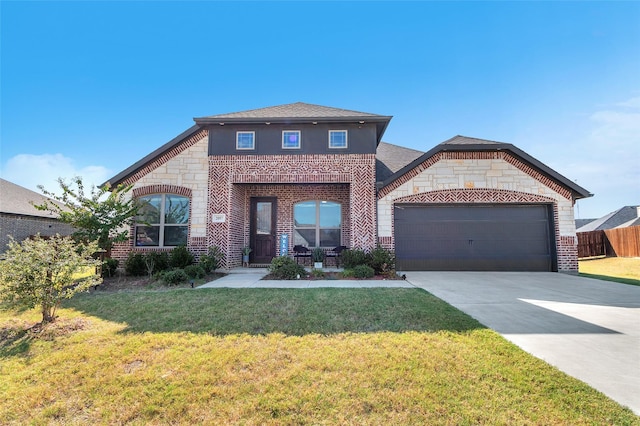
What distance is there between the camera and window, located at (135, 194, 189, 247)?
10.4 meters

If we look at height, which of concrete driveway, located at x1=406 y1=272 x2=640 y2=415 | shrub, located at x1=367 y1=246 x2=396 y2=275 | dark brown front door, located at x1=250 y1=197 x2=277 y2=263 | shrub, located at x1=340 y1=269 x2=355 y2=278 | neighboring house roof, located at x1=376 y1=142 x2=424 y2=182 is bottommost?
concrete driveway, located at x1=406 y1=272 x2=640 y2=415

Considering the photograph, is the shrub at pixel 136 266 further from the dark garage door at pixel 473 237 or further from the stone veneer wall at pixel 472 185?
the dark garage door at pixel 473 237

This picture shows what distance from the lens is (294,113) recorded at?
35.3ft

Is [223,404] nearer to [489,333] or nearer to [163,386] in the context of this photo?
[163,386]

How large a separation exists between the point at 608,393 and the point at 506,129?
13.6 m

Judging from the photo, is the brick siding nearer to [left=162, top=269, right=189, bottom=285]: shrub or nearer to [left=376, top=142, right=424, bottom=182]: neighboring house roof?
[left=162, top=269, right=189, bottom=285]: shrub

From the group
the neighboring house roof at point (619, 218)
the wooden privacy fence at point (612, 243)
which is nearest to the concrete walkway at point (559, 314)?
the wooden privacy fence at point (612, 243)

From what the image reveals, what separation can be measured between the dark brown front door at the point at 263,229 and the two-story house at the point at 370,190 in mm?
1174

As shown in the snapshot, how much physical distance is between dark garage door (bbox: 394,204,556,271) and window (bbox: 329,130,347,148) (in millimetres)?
3201

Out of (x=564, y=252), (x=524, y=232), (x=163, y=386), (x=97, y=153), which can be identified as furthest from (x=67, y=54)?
(x=564, y=252)

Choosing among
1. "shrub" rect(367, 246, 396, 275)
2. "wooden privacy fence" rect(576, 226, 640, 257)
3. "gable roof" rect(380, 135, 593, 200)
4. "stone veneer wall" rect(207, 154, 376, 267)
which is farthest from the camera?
"wooden privacy fence" rect(576, 226, 640, 257)

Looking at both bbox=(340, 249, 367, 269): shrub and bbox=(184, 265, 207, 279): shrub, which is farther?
bbox=(340, 249, 367, 269): shrub

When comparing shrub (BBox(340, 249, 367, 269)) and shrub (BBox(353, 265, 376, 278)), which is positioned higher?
shrub (BBox(340, 249, 367, 269))

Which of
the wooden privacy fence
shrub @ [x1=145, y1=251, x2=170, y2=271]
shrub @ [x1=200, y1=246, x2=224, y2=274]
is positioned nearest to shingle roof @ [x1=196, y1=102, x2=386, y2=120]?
shrub @ [x1=200, y1=246, x2=224, y2=274]
